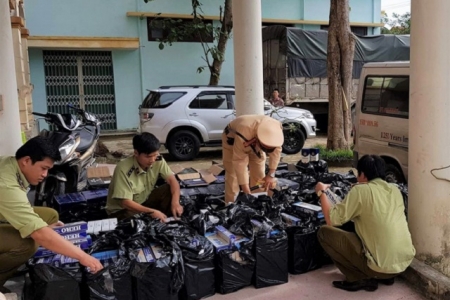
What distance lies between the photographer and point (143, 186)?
14.0 ft

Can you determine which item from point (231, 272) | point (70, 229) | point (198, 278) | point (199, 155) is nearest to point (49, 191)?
point (70, 229)

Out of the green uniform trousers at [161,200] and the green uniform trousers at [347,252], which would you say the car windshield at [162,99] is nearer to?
the green uniform trousers at [161,200]

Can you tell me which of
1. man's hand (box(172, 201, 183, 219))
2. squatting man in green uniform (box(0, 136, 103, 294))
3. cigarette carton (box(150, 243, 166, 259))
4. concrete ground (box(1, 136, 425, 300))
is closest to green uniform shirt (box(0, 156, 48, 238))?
squatting man in green uniform (box(0, 136, 103, 294))

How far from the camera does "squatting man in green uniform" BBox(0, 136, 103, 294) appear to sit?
8.84ft

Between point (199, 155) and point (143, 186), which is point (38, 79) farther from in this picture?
point (143, 186)

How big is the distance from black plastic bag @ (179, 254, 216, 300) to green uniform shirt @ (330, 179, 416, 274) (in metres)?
1.00

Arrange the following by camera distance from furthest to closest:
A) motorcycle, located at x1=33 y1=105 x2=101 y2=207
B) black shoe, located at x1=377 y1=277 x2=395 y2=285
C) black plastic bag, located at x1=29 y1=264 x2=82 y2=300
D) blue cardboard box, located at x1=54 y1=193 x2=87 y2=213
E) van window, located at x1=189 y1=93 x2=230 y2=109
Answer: van window, located at x1=189 y1=93 x2=230 y2=109 → motorcycle, located at x1=33 y1=105 x2=101 y2=207 → blue cardboard box, located at x1=54 y1=193 x2=87 y2=213 → black shoe, located at x1=377 y1=277 x2=395 y2=285 → black plastic bag, located at x1=29 y1=264 x2=82 y2=300

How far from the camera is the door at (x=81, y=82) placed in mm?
13602

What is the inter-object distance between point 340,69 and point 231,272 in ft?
21.7

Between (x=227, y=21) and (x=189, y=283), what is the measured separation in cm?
975

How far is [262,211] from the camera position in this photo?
384 cm

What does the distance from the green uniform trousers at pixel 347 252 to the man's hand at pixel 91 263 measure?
1.76 metres

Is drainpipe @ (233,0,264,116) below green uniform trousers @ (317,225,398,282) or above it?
above

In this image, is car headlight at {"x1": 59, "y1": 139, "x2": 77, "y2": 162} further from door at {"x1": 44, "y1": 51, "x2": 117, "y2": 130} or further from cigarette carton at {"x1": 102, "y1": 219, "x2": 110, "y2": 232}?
door at {"x1": 44, "y1": 51, "x2": 117, "y2": 130}
